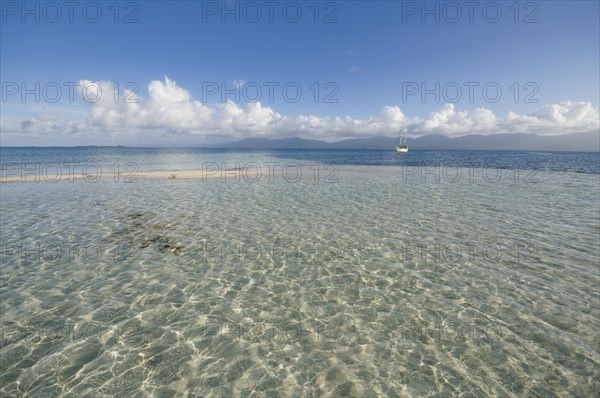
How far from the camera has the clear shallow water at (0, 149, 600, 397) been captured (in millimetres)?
7914

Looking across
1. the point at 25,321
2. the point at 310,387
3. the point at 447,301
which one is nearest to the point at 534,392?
the point at 447,301

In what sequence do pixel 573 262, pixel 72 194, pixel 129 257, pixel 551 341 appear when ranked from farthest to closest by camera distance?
1. pixel 72 194
2. pixel 129 257
3. pixel 573 262
4. pixel 551 341

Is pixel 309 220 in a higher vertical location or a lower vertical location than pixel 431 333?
higher

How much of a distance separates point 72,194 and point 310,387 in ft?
126

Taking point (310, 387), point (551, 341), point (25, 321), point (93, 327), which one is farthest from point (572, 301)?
point (25, 321)

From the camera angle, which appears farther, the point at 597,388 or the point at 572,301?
the point at 572,301

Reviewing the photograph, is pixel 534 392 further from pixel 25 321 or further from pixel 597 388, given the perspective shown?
pixel 25 321

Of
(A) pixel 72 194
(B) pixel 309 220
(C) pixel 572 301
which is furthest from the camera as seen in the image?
(A) pixel 72 194

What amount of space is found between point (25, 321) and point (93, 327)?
101 inches

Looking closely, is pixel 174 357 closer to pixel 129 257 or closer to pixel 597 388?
pixel 129 257

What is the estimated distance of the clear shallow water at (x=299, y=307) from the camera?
7.91 metres

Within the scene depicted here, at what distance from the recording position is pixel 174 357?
8625 millimetres

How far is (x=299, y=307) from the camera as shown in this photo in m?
11.2

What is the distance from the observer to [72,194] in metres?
34.0
